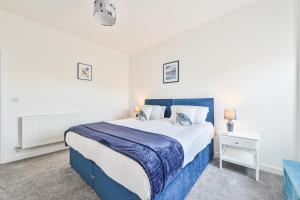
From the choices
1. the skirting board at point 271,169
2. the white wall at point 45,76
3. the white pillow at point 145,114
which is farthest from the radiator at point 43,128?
the skirting board at point 271,169

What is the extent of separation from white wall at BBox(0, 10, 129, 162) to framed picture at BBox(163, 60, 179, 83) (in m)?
1.73

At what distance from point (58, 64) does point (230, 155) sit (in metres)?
3.91

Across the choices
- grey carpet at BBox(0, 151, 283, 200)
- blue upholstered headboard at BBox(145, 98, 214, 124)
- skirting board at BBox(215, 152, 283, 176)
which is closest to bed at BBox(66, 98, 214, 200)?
grey carpet at BBox(0, 151, 283, 200)

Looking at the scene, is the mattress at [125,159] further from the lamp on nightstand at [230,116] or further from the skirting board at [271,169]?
the skirting board at [271,169]

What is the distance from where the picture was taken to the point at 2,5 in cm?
234

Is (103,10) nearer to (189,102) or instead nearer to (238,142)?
(189,102)

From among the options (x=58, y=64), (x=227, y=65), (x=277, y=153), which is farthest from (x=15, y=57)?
(x=277, y=153)

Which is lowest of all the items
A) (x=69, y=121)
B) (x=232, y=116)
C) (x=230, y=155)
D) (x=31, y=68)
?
(x=230, y=155)

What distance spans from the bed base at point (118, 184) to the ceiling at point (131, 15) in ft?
8.09

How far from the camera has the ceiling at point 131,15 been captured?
2.25 meters

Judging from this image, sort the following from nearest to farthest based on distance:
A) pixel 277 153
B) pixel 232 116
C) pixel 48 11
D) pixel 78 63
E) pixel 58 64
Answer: pixel 277 153 < pixel 232 116 < pixel 48 11 < pixel 58 64 < pixel 78 63

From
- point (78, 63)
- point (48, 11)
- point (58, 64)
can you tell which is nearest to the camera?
point (48, 11)

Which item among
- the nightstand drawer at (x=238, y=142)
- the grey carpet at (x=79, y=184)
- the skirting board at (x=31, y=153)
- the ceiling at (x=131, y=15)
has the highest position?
the ceiling at (x=131, y=15)

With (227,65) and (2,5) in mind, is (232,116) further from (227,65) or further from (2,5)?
(2,5)
